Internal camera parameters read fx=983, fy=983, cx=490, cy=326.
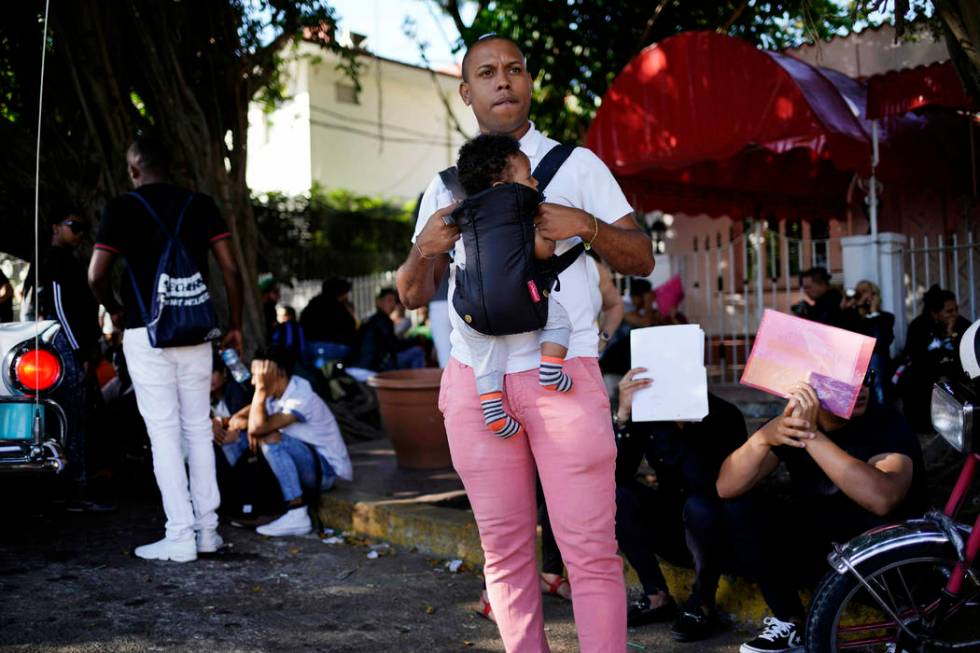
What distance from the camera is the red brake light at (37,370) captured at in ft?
15.9

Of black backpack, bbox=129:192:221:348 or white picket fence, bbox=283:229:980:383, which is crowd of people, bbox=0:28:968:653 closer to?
black backpack, bbox=129:192:221:348

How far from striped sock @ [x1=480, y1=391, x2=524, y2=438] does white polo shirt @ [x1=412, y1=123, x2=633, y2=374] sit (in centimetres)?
9

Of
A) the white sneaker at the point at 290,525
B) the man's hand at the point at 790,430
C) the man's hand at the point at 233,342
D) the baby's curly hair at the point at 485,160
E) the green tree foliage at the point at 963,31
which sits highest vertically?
the green tree foliage at the point at 963,31

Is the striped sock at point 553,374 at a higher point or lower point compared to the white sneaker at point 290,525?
higher

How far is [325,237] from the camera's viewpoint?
19.8 m

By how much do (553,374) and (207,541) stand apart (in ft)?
10.4

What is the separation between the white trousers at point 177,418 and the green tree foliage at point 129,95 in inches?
151

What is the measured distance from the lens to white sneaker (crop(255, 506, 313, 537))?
558 cm

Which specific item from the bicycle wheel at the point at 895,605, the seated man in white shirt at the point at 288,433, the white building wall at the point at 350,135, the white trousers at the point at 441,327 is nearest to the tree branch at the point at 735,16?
the white trousers at the point at 441,327

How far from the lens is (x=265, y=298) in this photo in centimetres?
1227

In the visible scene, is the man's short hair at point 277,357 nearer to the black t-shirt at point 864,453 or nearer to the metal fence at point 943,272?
the black t-shirt at point 864,453

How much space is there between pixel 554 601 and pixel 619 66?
30.0 ft

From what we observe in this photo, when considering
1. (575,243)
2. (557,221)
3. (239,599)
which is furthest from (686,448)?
(239,599)

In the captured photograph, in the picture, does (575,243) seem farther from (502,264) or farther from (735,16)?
(735,16)
